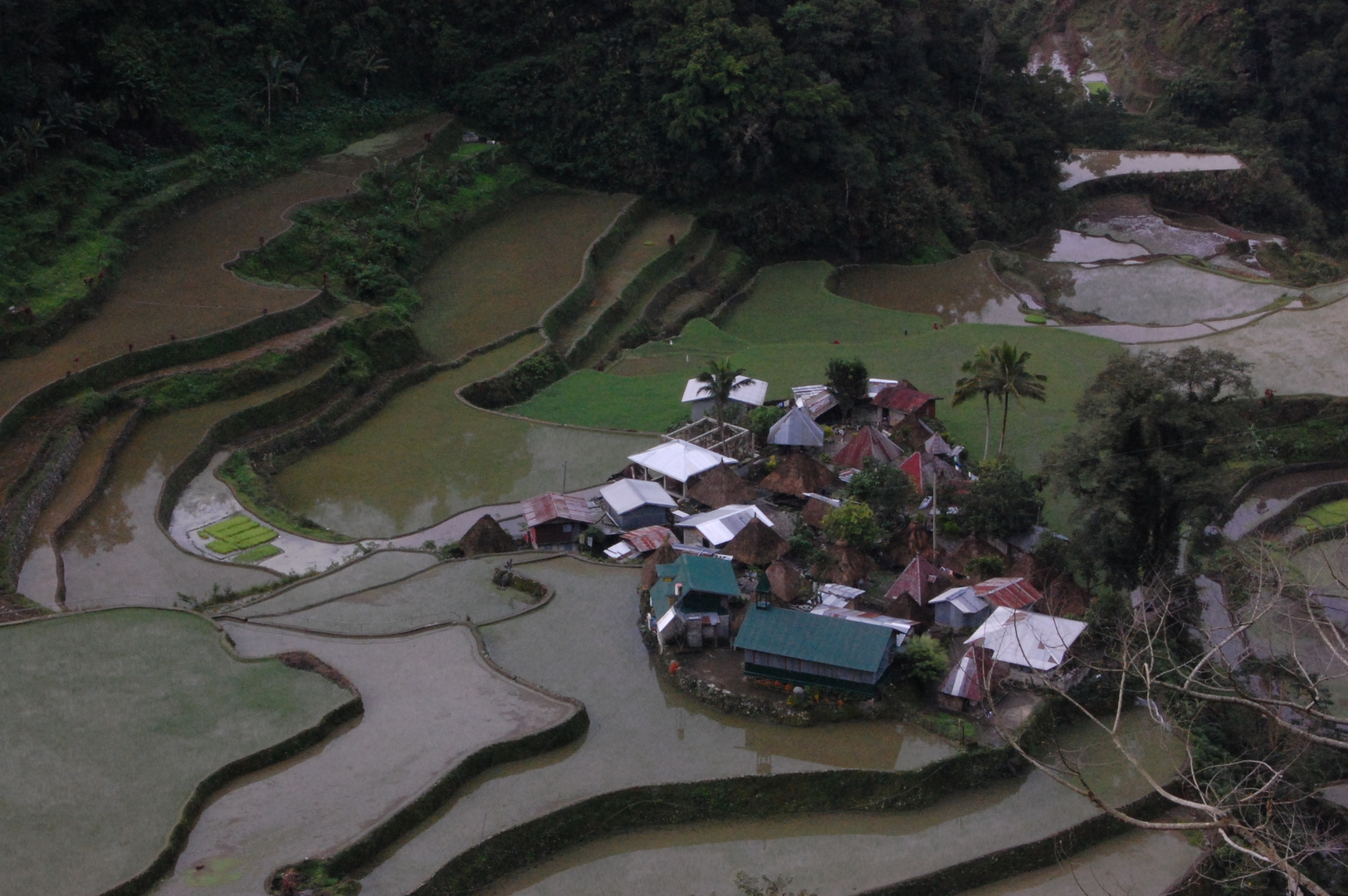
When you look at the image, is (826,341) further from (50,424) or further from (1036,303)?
(50,424)

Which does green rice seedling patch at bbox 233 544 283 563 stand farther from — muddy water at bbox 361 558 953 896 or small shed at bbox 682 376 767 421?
small shed at bbox 682 376 767 421

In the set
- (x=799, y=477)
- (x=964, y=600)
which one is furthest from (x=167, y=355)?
(x=964, y=600)

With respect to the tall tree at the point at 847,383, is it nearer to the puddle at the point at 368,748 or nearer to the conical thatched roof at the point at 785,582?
the conical thatched roof at the point at 785,582

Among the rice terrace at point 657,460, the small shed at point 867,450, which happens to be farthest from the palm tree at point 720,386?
the small shed at point 867,450

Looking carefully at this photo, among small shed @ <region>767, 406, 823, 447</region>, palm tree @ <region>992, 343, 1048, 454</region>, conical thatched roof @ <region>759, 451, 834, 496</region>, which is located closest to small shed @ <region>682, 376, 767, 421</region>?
small shed @ <region>767, 406, 823, 447</region>

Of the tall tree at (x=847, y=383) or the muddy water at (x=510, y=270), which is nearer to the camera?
the tall tree at (x=847, y=383)

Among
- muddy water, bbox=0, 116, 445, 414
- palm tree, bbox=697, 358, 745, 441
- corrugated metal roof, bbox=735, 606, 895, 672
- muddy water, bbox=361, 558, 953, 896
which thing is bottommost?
muddy water, bbox=361, 558, 953, 896

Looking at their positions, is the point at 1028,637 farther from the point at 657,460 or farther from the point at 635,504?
the point at 657,460
